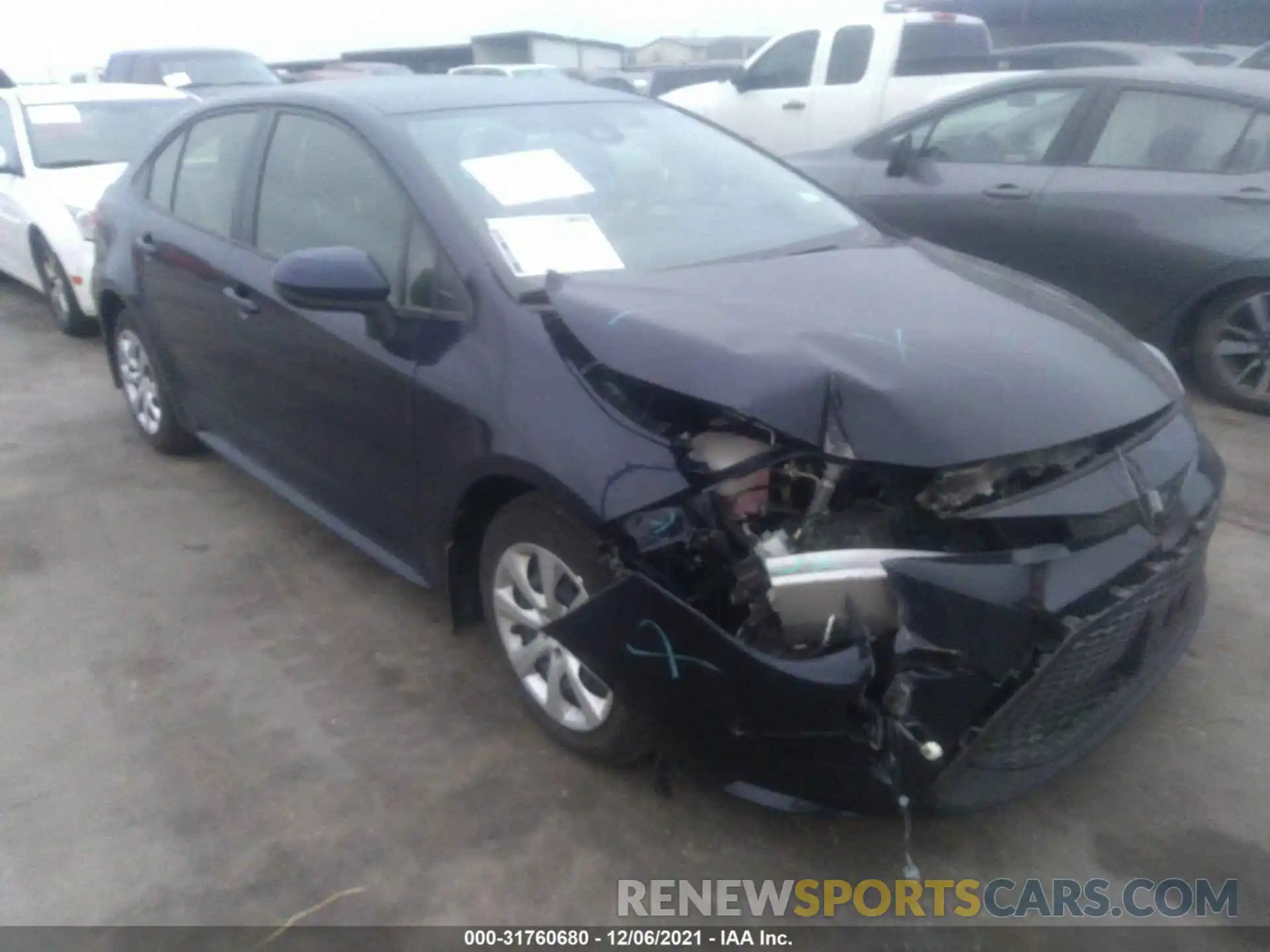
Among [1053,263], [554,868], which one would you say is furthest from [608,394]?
[1053,263]

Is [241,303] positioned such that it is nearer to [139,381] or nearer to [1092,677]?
[139,381]

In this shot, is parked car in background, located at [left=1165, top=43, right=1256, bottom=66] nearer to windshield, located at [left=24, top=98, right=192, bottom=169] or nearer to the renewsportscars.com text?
windshield, located at [left=24, top=98, right=192, bottom=169]

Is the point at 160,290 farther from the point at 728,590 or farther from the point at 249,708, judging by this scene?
the point at 728,590

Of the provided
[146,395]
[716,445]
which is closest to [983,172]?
[716,445]

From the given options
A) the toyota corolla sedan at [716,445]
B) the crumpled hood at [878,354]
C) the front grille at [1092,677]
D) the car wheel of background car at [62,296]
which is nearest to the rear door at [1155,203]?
the toyota corolla sedan at [716,445]

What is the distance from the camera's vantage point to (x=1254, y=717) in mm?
2928

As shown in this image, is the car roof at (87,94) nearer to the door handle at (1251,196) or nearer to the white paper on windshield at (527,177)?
the white paper on windshield at (527,177)

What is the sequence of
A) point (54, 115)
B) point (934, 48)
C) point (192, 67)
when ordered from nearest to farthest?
point (54, 115) < point (934, 48) < point (192, 67)

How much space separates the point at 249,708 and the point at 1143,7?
1843 cm

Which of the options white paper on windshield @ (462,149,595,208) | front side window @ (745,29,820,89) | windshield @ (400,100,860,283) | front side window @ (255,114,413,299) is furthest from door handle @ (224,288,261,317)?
front side window @ (745,29,820,89)

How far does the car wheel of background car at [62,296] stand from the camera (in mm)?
6719

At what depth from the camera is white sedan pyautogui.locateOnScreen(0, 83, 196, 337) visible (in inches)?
255

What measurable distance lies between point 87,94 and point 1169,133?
7.07 metres

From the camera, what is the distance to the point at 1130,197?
509cm
